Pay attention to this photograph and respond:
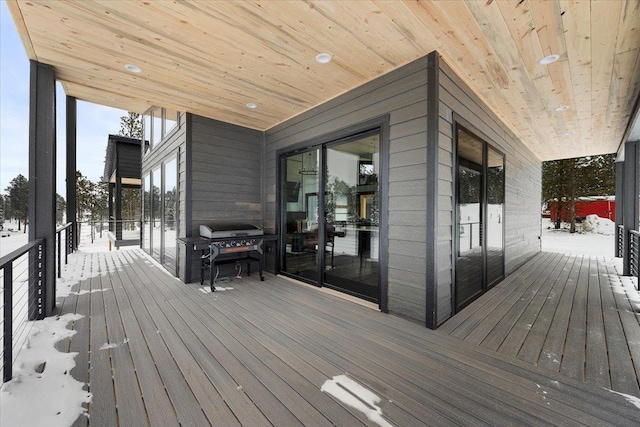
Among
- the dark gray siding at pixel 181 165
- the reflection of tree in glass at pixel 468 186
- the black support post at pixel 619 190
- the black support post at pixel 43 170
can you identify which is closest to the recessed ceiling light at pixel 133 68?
the black support post at pixel 43 170

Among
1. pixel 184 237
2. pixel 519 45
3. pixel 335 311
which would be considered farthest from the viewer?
pixel 184 237

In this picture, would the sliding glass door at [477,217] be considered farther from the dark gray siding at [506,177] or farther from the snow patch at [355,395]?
the snow patch at [355,395]

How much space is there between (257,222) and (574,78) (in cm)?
494

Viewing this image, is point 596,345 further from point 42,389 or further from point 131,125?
point 131,125

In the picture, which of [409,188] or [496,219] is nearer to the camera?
[409,188]

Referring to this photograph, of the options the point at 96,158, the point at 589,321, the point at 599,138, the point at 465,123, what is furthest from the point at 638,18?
the point at 96,158

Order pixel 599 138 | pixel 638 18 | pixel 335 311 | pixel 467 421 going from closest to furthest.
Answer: pixel 467 421
pixel 638 18
pixel 335 311
pixel 599 138

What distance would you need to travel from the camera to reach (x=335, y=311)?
3053 millimetres

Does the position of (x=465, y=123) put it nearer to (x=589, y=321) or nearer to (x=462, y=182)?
(x=462, y=182)

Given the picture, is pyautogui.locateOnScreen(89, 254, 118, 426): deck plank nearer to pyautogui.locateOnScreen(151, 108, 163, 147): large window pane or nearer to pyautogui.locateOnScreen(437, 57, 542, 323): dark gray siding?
pyautogui.locateOnScreen(437, 57, 542, 323): dark gray siding

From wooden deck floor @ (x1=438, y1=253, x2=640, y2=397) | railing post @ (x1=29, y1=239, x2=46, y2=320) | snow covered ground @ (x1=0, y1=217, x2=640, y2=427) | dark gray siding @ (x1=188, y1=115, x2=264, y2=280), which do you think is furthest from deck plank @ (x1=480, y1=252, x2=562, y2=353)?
railing post @ (x1=29, y1=239, x2=46, y2=320)

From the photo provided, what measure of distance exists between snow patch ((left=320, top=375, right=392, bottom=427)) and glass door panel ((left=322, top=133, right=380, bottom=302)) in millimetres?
1513

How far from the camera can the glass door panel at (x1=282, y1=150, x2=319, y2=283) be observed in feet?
13.5

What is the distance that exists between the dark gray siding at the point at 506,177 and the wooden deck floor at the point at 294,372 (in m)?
0.84
